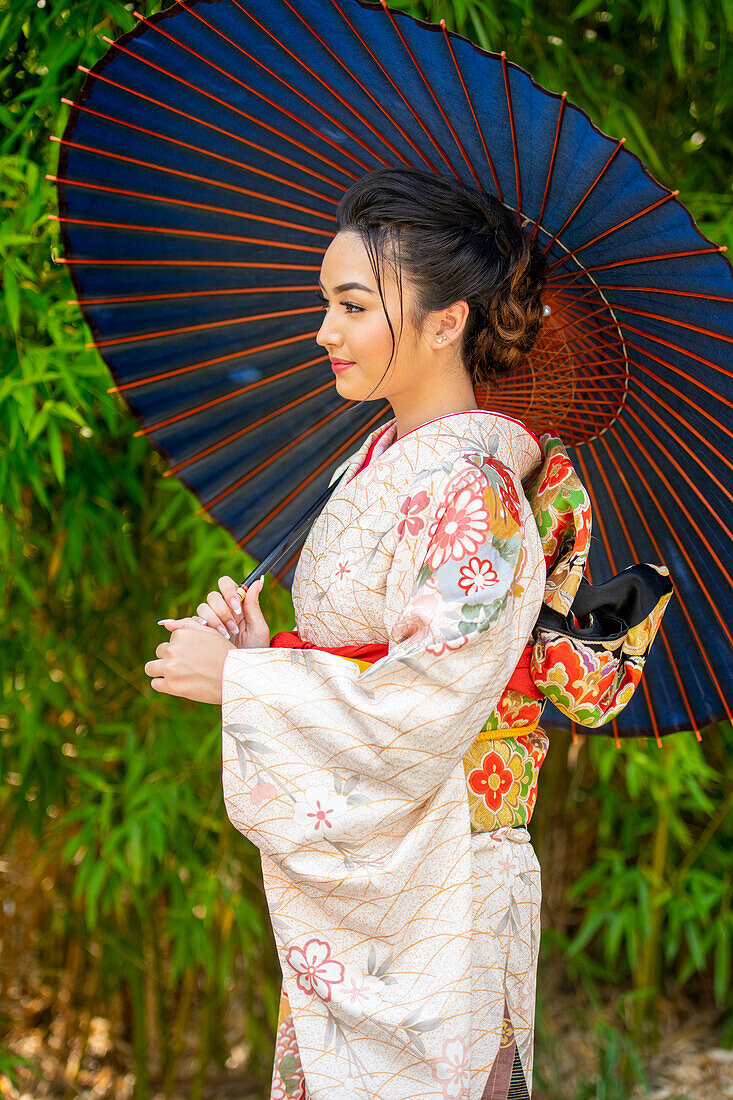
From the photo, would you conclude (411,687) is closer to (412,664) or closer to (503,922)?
(412,664)

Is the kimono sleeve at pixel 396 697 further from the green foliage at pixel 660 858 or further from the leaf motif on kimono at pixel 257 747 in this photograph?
the green foliage at pixel 660 858

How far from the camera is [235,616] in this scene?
124 centimetres

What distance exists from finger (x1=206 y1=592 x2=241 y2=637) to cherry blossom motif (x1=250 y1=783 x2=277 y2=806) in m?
0.23

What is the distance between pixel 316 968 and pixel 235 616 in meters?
0.40

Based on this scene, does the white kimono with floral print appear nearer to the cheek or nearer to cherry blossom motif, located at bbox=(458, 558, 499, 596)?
cherry blossom motif, located at bbox=(458, 558, 499, 596)

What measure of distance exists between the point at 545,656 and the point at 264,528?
530 mm

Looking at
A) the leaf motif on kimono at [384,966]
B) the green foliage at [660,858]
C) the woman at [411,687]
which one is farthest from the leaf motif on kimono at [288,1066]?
the green foliage at [660,858]

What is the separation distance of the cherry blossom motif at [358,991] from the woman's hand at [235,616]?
0.36 metres

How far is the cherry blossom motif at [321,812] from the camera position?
1.04 metres

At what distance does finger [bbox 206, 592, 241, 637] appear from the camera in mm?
1223

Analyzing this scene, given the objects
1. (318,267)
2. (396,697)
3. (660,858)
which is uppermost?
(318,267)

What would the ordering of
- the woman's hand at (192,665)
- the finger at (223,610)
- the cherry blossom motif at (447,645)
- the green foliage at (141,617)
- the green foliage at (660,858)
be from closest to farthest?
the cherry blossom motif at (447,645) < the woman's hand at (192,665) < the finger at (223,610) < the green foliage at (141,617) < the green foliage at (660,858)

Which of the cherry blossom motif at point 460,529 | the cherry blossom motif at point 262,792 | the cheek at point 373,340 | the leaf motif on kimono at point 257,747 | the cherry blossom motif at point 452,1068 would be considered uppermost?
the cheek at point 373,340

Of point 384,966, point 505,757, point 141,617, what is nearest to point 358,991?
point 384,966
